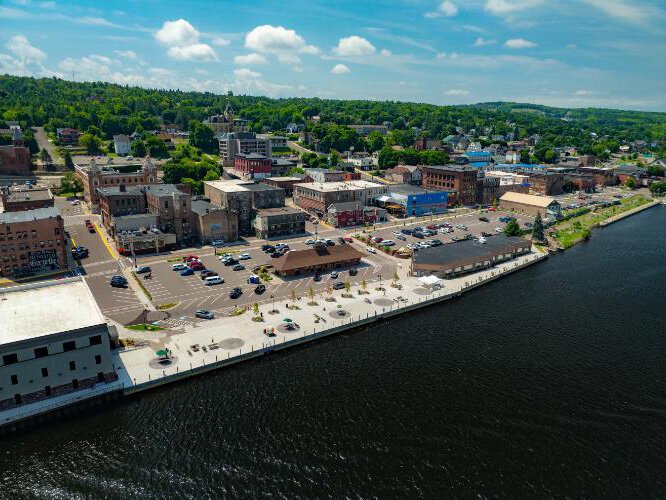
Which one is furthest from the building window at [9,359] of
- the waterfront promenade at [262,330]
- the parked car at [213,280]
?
the parked car at [213,280]

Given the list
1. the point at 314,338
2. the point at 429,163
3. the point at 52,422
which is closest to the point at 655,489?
the point at 314,338

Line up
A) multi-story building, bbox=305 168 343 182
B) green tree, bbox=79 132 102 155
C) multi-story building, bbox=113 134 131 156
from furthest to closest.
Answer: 1. multi-story building, bbox=113 134 131 156
2. green tree, bbox=79 132 102 155
3. multi-story building, bbox=305 168 343 182

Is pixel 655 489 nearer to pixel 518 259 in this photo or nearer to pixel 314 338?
pixel 314 338

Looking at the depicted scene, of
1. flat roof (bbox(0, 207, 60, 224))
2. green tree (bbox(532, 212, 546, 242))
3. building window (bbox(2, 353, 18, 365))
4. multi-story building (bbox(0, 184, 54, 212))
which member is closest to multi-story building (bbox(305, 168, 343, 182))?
green tree (bbox(532, 212, 546, 242))

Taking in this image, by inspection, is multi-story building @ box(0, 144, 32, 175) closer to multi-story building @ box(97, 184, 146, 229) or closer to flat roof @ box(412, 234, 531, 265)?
multi-story building @ box(97, 184, 146, 229)

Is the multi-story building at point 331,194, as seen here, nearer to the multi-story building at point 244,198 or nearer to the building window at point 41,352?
the multi-story building at point 244,198

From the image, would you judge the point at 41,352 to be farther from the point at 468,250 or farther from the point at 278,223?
the point at 468,250

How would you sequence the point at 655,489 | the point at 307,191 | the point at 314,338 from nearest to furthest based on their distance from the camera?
the point at 655,489, the point at 314,338, the point at 307,191
